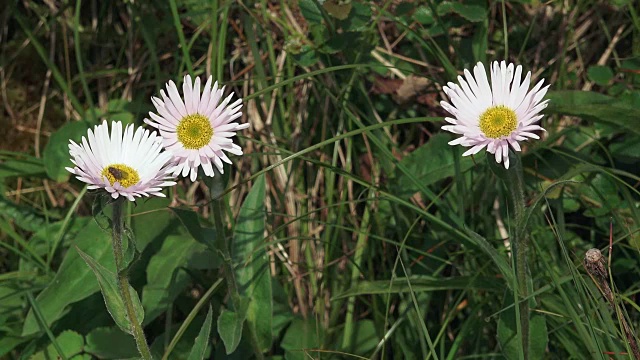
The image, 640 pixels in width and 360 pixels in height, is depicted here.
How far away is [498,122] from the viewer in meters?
1.73

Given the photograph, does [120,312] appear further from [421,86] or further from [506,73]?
[421,86]

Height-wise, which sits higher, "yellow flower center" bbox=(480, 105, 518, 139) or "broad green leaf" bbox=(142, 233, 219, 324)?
"yellow flower center" bbox=(480, 105, 518, 139)

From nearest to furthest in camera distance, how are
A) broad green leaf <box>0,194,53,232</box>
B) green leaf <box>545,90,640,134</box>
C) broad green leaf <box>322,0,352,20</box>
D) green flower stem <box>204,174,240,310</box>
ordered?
green flower stem <box>204,174,240,310</box>
green leaf <box>545,90,640,134</box>
broad green leaf <box>322,0,352,20</box>
broad green leaf <box>0,194,53,232</box>

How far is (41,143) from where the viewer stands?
3164mm

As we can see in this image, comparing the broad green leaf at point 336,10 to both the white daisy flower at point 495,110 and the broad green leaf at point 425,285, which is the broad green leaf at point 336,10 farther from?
the broad green leaf at point 425,285

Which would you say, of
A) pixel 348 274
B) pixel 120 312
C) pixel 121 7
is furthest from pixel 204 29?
pixel 120 312

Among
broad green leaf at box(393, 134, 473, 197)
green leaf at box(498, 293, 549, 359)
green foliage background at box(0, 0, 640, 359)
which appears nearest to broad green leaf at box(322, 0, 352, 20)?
green foliage background at box(0, 0, 640, 359)

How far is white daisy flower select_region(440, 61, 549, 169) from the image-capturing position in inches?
64.8

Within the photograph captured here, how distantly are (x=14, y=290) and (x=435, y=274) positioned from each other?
4.06ft

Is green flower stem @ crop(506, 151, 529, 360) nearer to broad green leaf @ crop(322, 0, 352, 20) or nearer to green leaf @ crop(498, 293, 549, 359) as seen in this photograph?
green leaf @ crop(498, 293, 549, 359)

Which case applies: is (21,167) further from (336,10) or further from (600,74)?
(600,74)

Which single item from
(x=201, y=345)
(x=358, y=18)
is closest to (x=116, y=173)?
(x=201, y=345)

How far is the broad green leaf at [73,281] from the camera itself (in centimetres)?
228

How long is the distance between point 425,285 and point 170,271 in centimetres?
73
